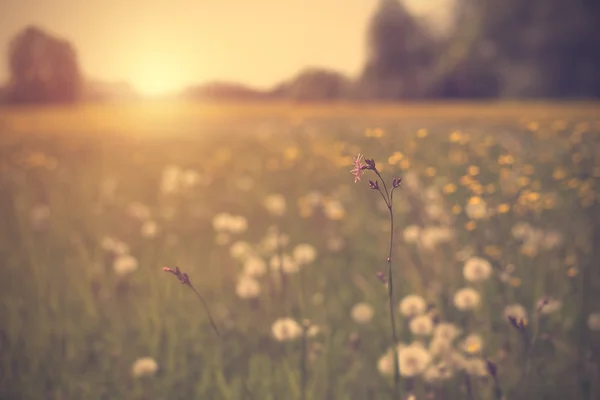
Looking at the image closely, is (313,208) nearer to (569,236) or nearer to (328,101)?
(328,101)

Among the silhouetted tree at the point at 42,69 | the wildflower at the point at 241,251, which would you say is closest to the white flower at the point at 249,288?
the wildflower at the point at 241,251

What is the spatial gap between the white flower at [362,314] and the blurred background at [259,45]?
0.73 metres

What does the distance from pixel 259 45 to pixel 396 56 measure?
24.1 inches

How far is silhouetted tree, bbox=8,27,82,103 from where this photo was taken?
1.57 metres

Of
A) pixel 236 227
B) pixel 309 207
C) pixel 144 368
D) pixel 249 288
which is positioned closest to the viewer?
pixel 144 368

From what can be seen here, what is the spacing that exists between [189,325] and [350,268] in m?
0.51

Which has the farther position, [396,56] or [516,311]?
[396,56]

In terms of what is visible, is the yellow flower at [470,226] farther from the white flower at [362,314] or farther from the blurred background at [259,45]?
the blurred background at [259,45]

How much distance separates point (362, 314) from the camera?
3.76 feet

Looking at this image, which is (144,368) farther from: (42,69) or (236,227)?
(42,69)

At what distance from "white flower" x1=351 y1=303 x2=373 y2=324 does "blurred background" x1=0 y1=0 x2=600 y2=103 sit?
28.6 inches

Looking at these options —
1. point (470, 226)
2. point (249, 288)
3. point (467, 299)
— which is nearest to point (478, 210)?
point (470, 226)

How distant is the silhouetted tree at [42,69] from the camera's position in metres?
1.57

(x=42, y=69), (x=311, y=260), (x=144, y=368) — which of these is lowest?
(x=144, y=368)
